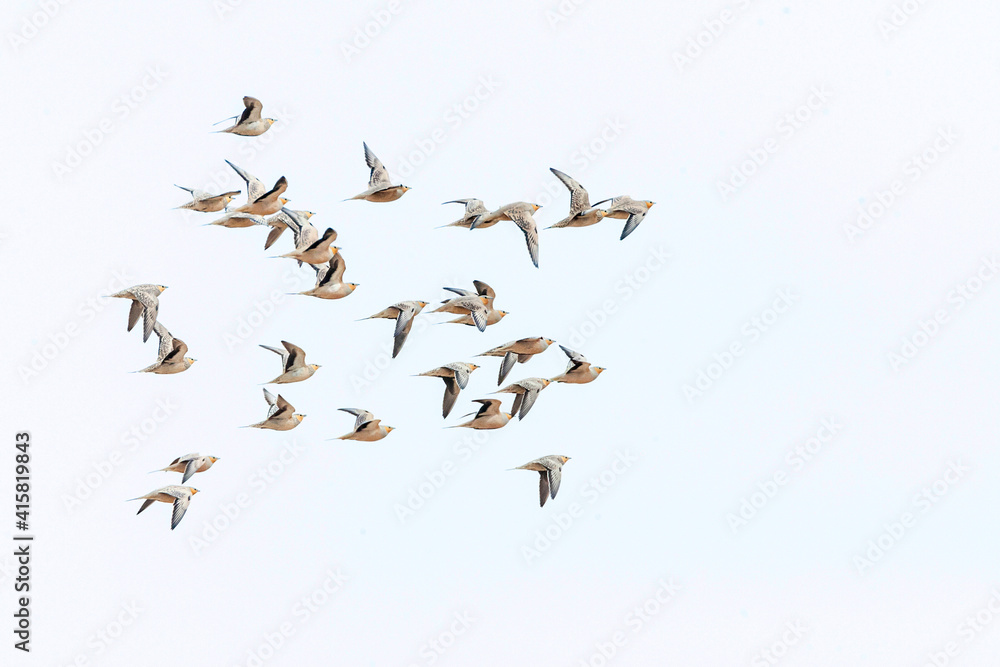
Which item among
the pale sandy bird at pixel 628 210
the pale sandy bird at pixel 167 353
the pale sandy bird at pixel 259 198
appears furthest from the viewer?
the pale sandy bird at pixel 628 210

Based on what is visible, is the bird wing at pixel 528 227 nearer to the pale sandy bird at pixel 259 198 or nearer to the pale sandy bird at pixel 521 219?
the pale sandy bird at pixel 521 219

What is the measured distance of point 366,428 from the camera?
1806 inches

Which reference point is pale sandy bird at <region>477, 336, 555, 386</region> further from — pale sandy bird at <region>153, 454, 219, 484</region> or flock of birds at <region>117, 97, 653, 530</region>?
pale sandy bird at <region>153, 454, 219, 484</region>

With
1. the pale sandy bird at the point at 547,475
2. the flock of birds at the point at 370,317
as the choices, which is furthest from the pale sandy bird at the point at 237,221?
the pale sandy bird at the point at 547,475

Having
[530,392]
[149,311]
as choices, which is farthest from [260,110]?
[530,392]

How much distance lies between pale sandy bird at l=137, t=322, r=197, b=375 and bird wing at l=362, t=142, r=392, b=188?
5.92 metres

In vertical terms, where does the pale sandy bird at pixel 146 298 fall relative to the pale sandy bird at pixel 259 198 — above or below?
below

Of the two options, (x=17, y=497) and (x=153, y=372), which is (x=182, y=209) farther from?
(x=17, y=497)

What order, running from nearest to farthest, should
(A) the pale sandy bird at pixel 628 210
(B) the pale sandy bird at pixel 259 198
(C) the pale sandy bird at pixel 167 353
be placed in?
1. (B) the pale sandy bird at pixel 259 198
2. (C) the pale sandy bird at pixel 167 353
3. (A) the pale sandy bird at pixel 628 210

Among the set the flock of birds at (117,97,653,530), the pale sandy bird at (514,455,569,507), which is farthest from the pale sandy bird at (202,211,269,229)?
the pale sandy bird at (514,455,569,507)

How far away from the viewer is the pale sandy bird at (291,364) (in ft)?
151

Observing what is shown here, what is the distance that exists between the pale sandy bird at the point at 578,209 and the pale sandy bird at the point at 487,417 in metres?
4.50

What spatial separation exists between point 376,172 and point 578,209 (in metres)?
4.97

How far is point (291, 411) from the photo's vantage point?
46.3m
